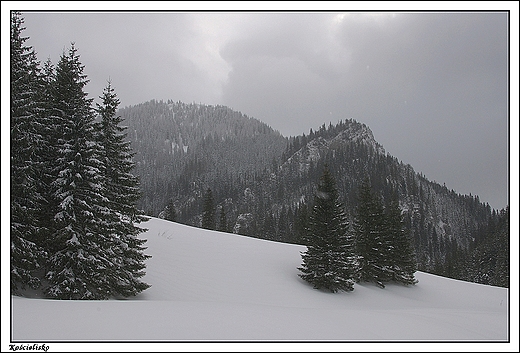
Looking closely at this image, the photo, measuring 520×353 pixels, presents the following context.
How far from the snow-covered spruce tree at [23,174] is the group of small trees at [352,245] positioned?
12623 millimetres

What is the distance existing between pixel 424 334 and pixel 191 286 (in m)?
9.76

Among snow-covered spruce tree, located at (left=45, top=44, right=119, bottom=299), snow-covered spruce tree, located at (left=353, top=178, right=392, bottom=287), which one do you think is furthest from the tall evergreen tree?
snow-covered spruce tree, located at (left=45, top=44, right=119, bottom=299)

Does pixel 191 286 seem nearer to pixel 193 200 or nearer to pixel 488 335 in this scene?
pixel 488 335

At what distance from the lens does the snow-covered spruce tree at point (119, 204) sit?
11.2m

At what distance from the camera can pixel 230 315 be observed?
6840mm

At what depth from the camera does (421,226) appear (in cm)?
13500

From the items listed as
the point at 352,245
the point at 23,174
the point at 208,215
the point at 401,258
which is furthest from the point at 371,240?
the point at 208,215

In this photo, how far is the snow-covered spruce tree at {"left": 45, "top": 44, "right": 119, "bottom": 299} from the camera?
1002cm

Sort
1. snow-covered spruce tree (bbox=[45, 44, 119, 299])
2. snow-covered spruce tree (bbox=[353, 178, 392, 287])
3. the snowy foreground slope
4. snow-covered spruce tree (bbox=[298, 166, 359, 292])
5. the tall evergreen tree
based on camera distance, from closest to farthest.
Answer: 1. the snowy foreground slope
2. snow-covered spruce tree (bbox=[45, 44, 119, 299])
3. snow-covered spruce tree (bbox=[298, 166, 359, 292])
4. snow-covered spruce tree (bbox=[353, 178, 392, 287])
5. the tall evergreen tree

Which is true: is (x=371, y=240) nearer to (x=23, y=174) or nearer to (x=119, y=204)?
(x=119, y=204)

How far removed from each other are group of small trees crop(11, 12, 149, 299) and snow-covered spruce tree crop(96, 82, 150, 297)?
0.04m

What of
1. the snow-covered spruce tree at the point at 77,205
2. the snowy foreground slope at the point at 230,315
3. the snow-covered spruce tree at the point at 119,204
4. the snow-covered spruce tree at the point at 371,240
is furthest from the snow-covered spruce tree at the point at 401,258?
the snow-covered spruce tree at the point at 77,205

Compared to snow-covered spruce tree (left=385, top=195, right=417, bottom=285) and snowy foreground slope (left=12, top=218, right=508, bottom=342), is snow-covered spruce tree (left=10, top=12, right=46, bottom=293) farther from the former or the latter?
snow-covered spruce tree (left=385, top=195, right=417, bottom=285)

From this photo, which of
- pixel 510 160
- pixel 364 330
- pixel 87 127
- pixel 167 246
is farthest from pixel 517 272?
pixel 167 246
